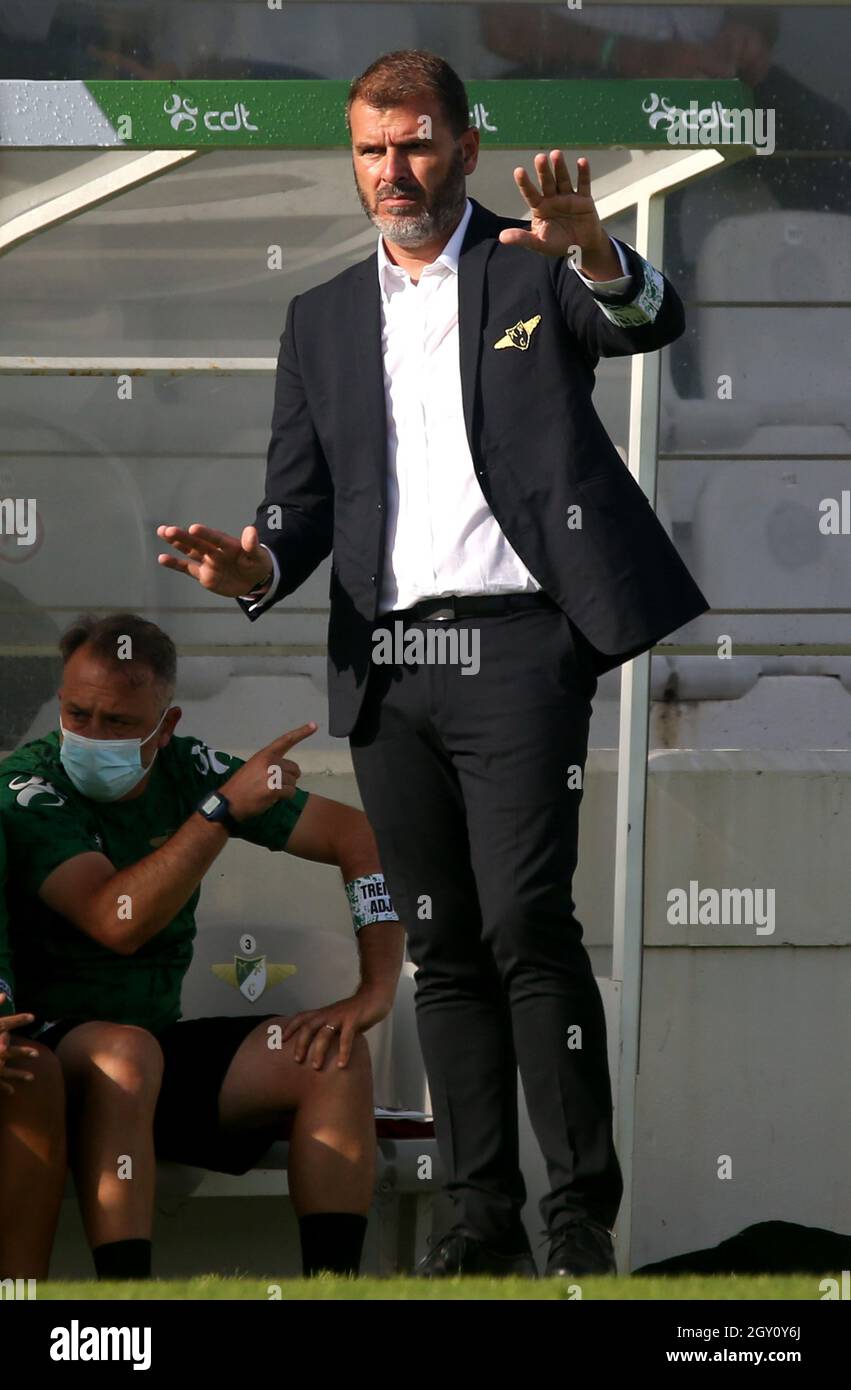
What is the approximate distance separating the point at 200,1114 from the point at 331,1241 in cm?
29

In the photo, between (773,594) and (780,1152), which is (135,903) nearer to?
(780,1152)

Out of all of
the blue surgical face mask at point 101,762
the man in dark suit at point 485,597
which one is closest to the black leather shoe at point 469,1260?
the man in dark suit at point 485,597

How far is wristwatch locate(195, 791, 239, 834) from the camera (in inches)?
121

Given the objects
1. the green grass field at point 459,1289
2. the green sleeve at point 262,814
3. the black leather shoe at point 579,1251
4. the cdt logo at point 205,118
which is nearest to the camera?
the green grass field at point 459,1289

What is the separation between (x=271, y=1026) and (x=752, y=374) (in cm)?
303

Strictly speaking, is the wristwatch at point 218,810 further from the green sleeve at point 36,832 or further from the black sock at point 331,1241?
the black sock at point 331,1241

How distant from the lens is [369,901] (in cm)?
332

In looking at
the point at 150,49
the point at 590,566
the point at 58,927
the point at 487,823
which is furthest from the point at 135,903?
the point at 150,49

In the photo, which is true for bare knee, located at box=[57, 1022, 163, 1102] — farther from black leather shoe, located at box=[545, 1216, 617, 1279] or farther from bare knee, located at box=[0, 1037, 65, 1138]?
black leather shoe, located at box=[545, 1216, 617, 1279]

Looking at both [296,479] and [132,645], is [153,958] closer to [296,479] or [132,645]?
[132,645]

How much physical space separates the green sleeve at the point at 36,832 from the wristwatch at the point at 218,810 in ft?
0.72

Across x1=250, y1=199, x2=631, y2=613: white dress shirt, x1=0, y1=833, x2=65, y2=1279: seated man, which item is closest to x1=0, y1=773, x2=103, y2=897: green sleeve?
x1=0, y1=833, x2=65, y2=1279: seated man

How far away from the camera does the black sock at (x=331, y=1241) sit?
9.60 feet
